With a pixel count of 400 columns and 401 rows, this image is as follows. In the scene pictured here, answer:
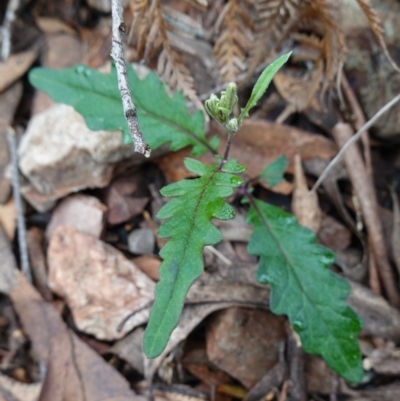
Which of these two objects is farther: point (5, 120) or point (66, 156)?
point (5, 120)

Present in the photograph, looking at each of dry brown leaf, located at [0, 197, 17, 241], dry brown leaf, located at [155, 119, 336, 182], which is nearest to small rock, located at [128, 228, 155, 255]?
dry brown leaf, located at [155, 119, 336, 182]

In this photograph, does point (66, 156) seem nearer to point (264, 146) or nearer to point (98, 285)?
point (98, 285)

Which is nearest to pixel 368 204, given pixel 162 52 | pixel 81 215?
pixel 162 52

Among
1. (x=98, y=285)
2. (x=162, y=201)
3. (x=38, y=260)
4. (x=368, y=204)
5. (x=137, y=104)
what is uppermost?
(x=137, y=104)

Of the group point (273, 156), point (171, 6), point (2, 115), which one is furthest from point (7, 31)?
point (273, 156)

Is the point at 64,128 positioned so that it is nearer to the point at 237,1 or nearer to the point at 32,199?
the point at 32,199
